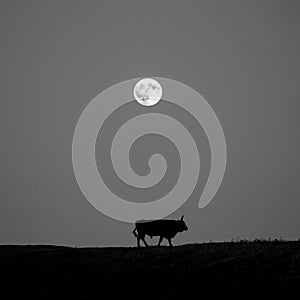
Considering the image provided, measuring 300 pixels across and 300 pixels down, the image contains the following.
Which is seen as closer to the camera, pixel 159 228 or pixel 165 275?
pixel 165 275

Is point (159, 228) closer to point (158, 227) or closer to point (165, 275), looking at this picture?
point (158, 227)

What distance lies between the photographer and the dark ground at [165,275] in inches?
733

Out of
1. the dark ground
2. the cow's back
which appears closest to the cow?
the cow's back

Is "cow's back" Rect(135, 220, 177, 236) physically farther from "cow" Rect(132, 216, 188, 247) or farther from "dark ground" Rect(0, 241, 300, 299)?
"dark ground" Rect(0, 241, 300, 299)

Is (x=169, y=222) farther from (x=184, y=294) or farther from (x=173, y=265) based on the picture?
(x=184, y=294)

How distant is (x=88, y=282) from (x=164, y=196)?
7497 centimetres

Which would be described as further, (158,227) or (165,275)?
(158,227)

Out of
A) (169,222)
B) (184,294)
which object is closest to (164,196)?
(169,222)

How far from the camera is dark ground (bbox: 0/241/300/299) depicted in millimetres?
18625

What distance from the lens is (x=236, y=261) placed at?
21625mm

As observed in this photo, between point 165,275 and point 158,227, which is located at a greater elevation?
point 158,227

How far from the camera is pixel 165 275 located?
22.0 metres

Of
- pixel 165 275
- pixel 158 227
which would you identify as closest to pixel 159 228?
pixel 158 227

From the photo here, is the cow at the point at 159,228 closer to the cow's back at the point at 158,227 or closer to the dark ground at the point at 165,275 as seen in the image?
the cow's back at the point at 158,227
